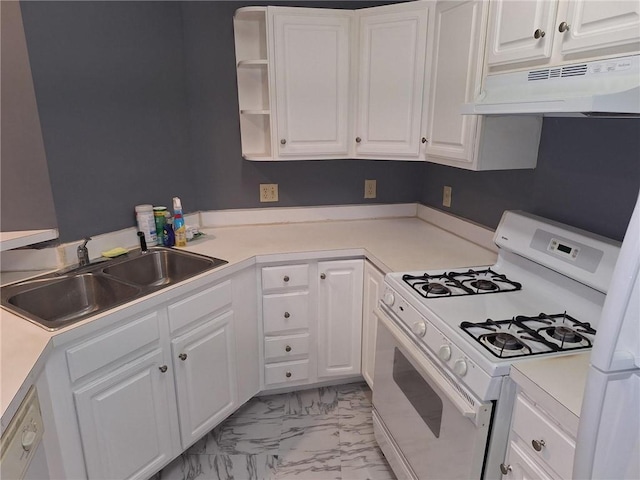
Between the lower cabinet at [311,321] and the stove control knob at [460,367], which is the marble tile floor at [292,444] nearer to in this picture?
the lower cabinet at [311,321]

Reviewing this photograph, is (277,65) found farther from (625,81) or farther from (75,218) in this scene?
(625,81)

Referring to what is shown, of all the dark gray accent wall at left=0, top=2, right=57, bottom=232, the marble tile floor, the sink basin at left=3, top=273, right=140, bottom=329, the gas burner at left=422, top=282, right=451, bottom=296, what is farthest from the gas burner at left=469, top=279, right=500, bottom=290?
the dark gray accent wall at left=0, top=2, right=57, bottom=232

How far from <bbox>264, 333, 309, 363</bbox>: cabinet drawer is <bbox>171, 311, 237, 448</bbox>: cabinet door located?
243 millimetres

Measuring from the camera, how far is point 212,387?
201 centimetres

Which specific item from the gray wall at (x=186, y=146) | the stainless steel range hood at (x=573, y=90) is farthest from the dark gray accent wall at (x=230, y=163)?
the stainless steel range hood at (x=573, y=90)

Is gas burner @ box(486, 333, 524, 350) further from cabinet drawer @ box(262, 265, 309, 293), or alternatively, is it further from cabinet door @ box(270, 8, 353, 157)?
cabinet door @ box(270, 8, 353, 157)

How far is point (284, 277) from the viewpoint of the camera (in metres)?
2.19

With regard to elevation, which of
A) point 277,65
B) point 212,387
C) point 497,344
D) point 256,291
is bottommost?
point 212,387

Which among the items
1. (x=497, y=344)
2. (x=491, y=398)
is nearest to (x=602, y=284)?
(x=497, y=344)

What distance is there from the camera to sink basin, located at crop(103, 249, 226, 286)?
2.01 m

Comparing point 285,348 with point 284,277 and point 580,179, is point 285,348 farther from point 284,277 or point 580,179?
point 580,179

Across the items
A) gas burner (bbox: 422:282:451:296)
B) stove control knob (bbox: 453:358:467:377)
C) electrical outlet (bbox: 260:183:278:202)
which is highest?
electrical outlet (bbox: 260:183:278:202)

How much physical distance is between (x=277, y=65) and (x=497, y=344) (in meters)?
1.70

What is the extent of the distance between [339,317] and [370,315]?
0.18 m
